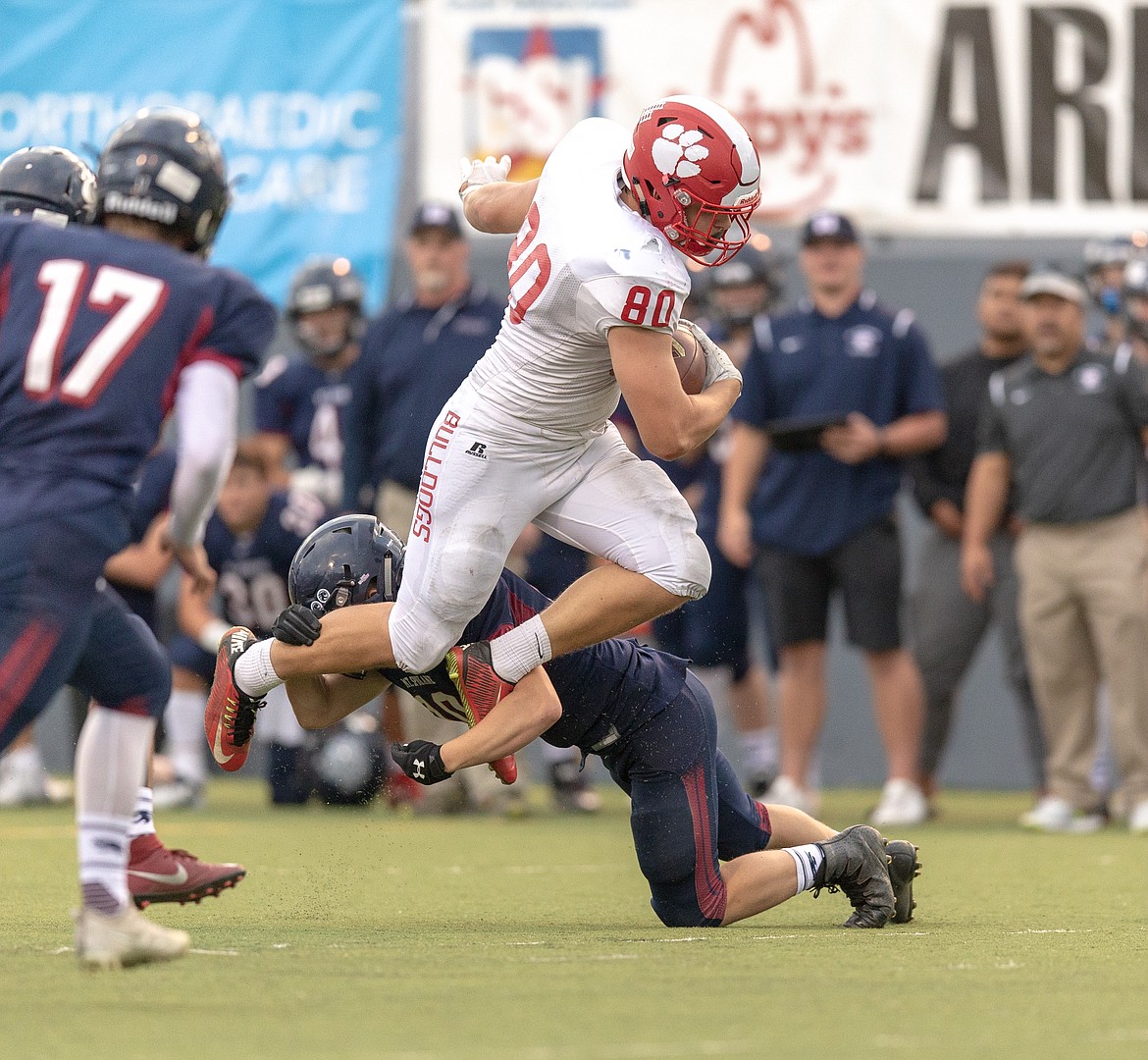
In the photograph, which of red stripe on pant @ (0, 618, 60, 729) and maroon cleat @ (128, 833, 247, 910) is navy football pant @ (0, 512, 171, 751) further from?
maroon cleat @ (128, 833, 247, 910)

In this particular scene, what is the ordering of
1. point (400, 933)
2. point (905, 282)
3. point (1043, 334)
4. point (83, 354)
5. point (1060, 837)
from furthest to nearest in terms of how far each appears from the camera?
point (905, 282)
point (1043, 334)
point (1060, 837)
point (400, 933)
point (83, 354)

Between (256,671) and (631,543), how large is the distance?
100cm

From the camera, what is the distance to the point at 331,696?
538cm

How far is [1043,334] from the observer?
8320 millimetres

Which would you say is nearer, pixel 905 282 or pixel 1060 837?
pixel 1060 837

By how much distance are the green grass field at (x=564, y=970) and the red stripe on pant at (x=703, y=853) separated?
0.07m

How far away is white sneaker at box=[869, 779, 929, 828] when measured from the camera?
832 cm

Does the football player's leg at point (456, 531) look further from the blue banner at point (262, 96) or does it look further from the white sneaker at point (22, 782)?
the blue banner at point (262, 96)

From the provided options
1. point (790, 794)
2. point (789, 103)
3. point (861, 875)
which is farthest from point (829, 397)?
point (861, 875)

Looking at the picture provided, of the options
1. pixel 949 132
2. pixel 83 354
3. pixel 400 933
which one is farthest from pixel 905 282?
pixel 83 354

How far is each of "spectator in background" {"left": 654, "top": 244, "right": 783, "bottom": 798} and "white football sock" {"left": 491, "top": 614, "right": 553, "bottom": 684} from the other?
3933 mm

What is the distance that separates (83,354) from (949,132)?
756cm

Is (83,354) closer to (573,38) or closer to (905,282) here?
(573,38)

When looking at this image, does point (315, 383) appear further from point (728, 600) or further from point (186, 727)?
point (728, 600)
